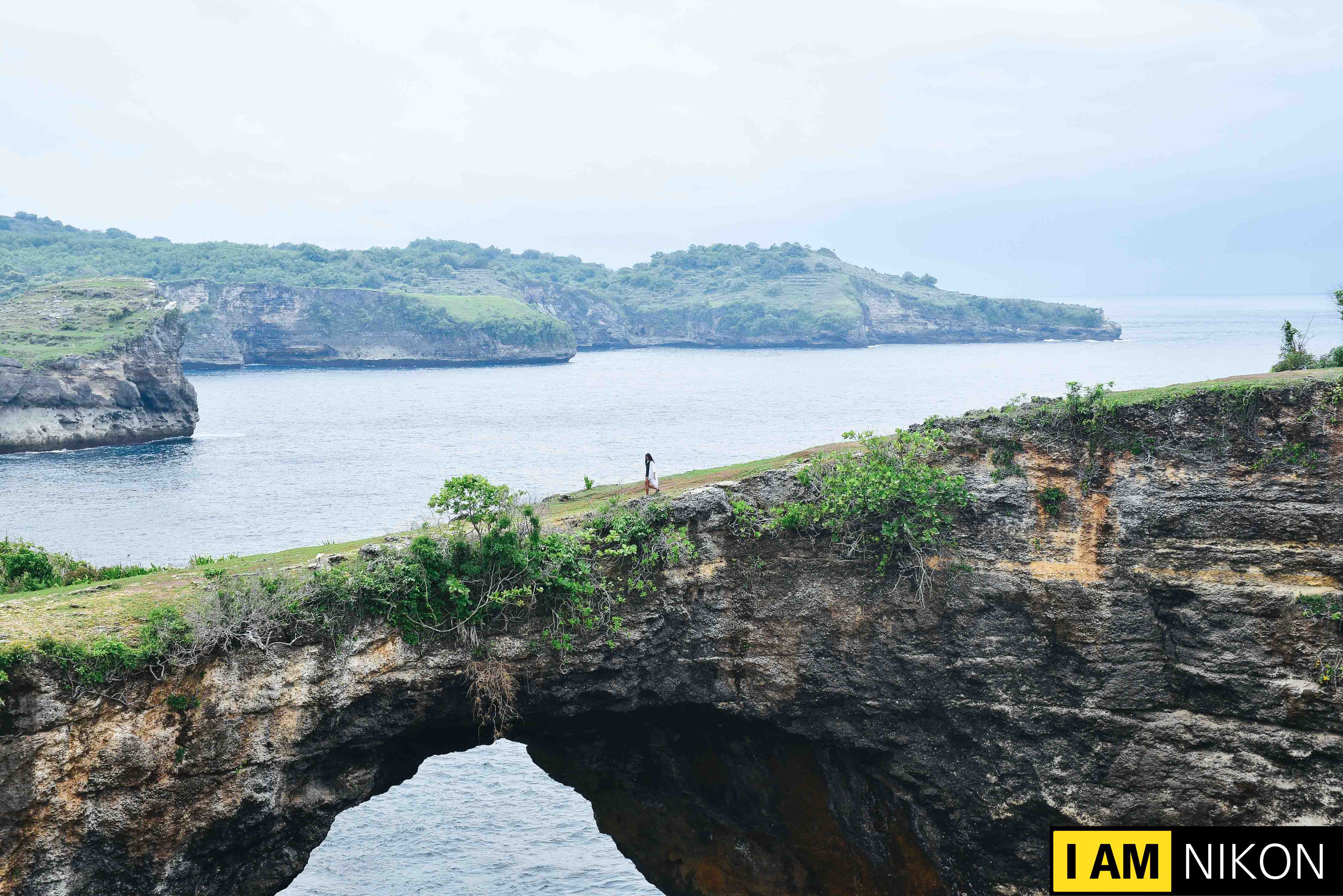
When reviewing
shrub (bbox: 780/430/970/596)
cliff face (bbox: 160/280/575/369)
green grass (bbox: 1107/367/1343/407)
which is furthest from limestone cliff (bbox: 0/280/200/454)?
green grass (bbox: 1107/367/1343/407)

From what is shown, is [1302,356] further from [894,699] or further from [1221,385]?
[894,699]

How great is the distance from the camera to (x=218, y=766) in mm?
16359

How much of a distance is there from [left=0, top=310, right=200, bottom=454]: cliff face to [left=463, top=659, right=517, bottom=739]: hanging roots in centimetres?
6970

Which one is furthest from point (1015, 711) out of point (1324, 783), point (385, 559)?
point (385, 559)

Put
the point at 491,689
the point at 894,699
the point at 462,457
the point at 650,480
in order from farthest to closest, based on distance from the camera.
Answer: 1. the point at 462,457
2. the point at 650,480
3. the point at 894,699
4. the point at 491,689

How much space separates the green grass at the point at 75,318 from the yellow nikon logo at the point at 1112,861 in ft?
255

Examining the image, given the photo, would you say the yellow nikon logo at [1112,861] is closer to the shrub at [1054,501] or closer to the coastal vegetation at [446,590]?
the shrub at [1054,501]

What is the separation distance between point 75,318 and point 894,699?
281 feet

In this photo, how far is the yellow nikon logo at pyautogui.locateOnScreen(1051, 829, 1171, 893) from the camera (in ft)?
58.7

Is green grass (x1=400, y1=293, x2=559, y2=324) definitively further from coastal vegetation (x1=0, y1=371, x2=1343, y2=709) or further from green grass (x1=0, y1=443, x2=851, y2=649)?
coastal vegetation (x1=0, y1=371, x2=1343, y2=709)

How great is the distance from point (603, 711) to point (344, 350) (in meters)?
143

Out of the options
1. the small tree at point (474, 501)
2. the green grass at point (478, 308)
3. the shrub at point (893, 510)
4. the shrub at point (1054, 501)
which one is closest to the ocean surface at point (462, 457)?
the small tree at point (474, 501)

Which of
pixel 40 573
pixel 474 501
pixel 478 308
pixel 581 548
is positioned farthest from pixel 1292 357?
pixel 478 308

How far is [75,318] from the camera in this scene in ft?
277
